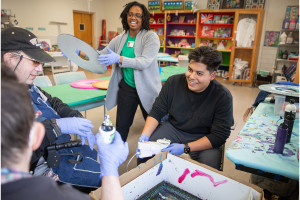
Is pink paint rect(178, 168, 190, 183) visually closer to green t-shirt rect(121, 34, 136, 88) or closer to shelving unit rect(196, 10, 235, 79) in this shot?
green t-shirt rect(121, 34, 136, 88)

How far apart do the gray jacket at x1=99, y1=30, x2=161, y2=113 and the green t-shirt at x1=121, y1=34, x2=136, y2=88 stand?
39mm

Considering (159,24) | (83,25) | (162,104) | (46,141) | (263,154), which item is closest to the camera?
(263,154)

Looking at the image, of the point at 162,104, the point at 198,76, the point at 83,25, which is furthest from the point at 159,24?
the point at 198,76

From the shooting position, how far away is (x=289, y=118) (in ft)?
4.14

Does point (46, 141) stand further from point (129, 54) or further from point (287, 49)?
point (287, 49)

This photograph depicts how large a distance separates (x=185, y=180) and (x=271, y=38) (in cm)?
618

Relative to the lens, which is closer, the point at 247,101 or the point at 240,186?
the point at 240,186

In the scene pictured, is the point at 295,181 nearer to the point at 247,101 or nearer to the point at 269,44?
the point at 247,101

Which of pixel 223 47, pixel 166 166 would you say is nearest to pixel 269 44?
pixel 223 47

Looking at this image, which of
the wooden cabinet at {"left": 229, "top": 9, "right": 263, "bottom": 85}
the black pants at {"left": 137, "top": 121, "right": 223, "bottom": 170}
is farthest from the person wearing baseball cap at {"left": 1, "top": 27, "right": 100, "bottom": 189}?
the wooden cabinet at {"left": 229, "top": 9, "right": 263, "bottom": 85}

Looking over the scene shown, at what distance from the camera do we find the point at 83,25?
8688 millimetres

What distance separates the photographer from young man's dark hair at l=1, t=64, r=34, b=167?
460mm

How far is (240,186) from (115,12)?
8.86 meters

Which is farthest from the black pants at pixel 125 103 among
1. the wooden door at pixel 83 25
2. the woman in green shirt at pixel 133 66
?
the wooden door at pixel 83 25
